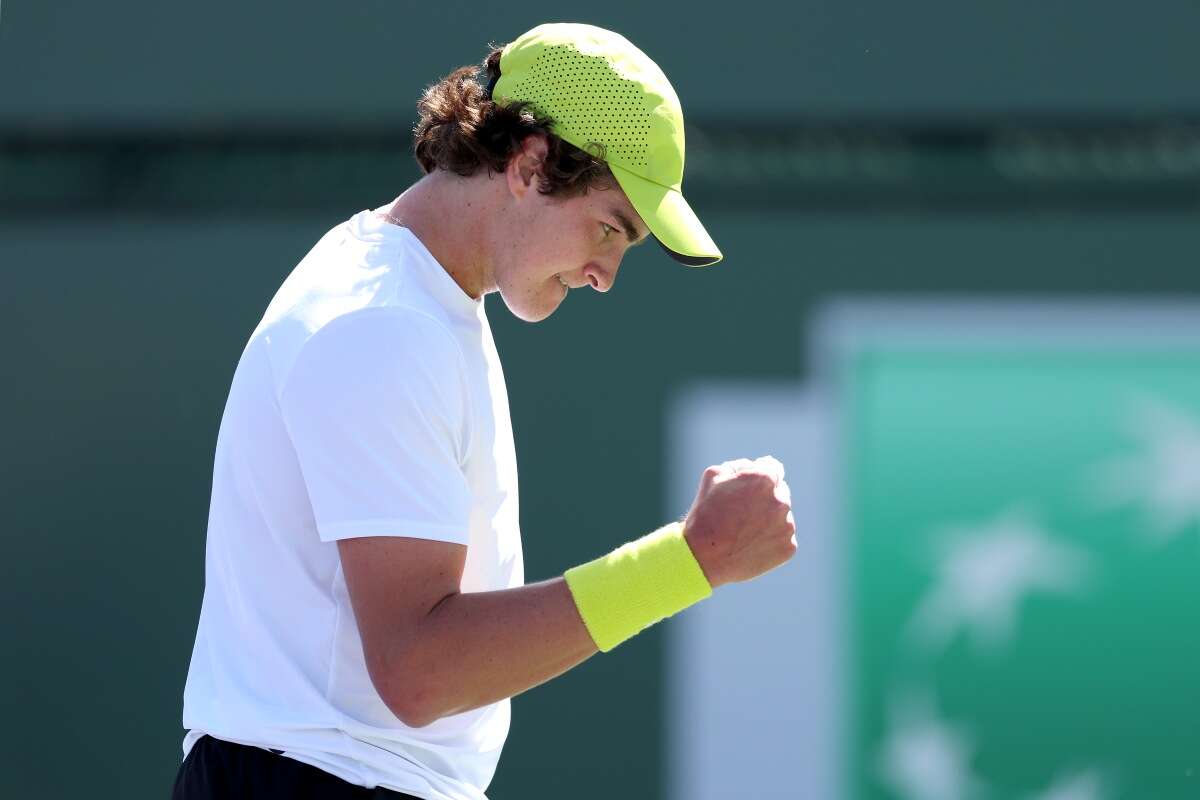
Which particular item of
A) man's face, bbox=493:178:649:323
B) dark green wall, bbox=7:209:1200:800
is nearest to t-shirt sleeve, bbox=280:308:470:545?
man's face, bbox=493:178:649:323

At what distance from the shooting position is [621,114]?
2.00 meters

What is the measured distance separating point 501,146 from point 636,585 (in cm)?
57

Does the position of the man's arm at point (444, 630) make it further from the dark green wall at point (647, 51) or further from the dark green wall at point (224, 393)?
the dark green wall at point (647, 51)

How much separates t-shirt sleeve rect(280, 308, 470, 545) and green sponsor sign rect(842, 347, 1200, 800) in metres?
3.43

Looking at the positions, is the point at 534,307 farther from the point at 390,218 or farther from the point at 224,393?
the point at 224,393

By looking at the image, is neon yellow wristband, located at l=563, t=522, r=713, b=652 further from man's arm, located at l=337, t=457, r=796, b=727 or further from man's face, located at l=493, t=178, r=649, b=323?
man's face, located at l=493, t=178, r=649, b=323

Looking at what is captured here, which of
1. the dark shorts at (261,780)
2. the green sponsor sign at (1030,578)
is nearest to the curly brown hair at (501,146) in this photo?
the dark shorts at (261,780)

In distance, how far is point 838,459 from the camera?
16.7ft

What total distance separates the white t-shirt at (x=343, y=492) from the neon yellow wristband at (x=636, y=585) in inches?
6.4

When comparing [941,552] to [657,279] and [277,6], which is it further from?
[277,6]

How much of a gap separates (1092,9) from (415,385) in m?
4.00

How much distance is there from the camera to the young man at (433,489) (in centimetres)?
175

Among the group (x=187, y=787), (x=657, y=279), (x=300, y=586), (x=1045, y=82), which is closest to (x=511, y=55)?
(x=300, y=586)

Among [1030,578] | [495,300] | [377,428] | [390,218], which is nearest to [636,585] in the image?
[377,428]
